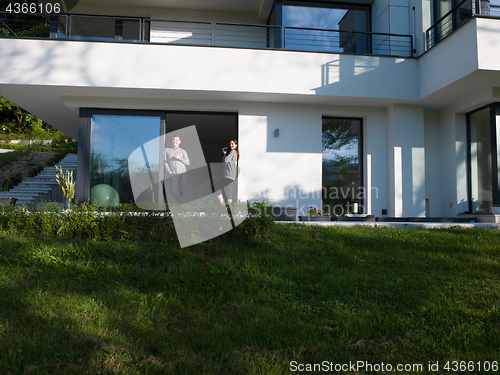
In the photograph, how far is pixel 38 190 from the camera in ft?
35.8

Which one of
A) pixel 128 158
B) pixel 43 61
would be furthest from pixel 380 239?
pixel 43 61

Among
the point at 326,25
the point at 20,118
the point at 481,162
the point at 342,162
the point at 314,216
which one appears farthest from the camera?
the point at 20,118

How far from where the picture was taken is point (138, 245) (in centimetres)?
457

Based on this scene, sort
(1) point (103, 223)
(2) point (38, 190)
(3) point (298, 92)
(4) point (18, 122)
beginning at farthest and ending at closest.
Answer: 1. (4) point (18, 122)
2. (2) point (38, 190)
3. (3) point (298, 92)
4. (1) point (103, 223)

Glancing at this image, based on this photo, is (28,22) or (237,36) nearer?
(237,36)

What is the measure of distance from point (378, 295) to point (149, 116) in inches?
297

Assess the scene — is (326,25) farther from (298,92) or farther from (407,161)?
(407,161)

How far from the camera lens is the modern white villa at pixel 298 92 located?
314 inches

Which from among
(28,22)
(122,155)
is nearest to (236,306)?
(122,155)

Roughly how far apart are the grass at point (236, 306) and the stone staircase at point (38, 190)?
6.45 m

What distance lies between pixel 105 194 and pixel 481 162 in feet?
31.5

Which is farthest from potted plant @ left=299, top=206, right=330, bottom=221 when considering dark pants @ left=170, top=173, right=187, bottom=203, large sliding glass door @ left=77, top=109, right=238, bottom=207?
large sliding glass door @ left=77, top=109, right=238, bottom=207

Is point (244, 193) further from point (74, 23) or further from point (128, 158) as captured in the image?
point (74, 23)

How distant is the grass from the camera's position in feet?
7.54
